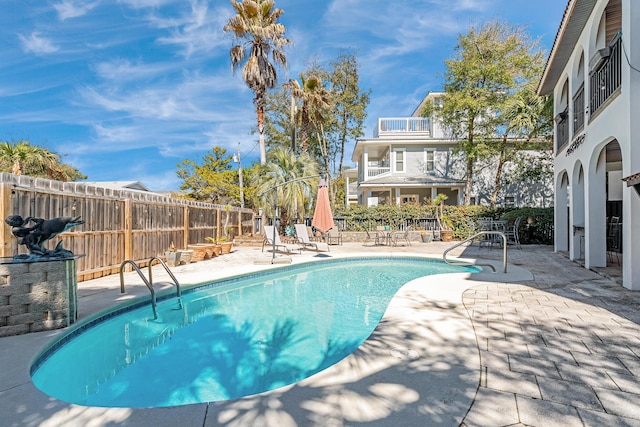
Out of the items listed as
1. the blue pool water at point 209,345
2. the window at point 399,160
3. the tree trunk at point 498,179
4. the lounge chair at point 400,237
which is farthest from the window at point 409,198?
the blue pool water at point 209,345

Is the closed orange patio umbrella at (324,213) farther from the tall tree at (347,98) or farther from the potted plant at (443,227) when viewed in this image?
the tall tree at (347,98)

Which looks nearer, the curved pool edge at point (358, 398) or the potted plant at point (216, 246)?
the curved pool edge at point (358, 398)

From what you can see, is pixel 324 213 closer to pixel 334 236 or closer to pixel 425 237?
pixel 334 236

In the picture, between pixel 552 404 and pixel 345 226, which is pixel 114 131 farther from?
pixel 552 404

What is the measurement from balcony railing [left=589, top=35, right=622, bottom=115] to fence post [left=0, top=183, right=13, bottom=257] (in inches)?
422

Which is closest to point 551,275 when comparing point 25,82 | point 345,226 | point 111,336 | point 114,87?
point 111,336

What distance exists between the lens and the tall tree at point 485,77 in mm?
19172

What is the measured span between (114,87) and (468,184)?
24.7 metres

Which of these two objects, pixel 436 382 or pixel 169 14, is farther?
pixel 169 14

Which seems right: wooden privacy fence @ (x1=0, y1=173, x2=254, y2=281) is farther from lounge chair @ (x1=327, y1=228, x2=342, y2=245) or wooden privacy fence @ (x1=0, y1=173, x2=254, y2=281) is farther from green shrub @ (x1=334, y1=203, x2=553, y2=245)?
green shrub @ (x1=334, y1=203, x2=553, y2=245)

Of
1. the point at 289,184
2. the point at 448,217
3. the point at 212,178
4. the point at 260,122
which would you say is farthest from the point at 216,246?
the point at 212,178

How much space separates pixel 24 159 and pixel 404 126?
22341 mm

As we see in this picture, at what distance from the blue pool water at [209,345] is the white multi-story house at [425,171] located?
15.9 meters

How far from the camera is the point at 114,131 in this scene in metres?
33.3
